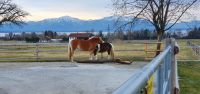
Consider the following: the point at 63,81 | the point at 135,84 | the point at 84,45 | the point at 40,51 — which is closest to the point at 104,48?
the point at 84,45

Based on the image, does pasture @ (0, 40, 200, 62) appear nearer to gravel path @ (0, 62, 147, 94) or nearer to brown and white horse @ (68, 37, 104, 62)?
brown and white horse @ (68, 37, 104, 62)

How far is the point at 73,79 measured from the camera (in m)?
20.0

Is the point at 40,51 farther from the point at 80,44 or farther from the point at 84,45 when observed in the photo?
the point at 84,45

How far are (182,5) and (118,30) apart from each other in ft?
14.6

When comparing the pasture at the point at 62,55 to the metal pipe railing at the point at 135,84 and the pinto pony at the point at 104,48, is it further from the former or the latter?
the metal pipe railing at the point at 135,84

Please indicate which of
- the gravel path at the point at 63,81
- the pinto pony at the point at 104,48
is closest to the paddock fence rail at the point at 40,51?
the pinto pony at the point at 104,48

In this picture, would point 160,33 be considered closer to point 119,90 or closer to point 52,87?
point 52,87

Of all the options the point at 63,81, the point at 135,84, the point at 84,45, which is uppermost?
the point at 135,84

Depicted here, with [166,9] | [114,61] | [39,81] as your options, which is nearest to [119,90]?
[39,81]

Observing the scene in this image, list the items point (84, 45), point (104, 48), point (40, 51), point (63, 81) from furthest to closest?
point (40, 51) < point (84, 45) < point (104, 48) < point (63, 81)

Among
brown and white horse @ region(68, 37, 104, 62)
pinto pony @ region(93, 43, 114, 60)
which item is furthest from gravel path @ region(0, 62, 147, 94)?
brown and white horse @ region(68, 37, 104, 62)

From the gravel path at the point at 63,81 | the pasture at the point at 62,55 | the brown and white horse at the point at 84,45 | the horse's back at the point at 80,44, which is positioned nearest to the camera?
the gravel path at the point at 63,81

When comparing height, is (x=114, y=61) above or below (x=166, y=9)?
below

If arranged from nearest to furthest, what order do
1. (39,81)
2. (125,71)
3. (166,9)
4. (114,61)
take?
(39,81)
(125,71)
(114,61)
(166,9)
